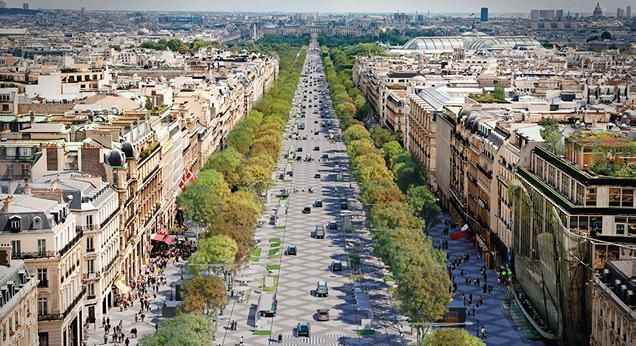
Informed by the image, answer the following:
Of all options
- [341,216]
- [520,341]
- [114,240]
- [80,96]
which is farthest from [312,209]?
[520,341]

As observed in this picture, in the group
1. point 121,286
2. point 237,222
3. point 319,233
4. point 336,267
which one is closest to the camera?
point 121,286

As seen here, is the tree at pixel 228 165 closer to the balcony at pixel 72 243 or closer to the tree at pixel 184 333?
the balcony at pixel 72 243

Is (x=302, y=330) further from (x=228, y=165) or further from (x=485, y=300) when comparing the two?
(x=228, y=165)

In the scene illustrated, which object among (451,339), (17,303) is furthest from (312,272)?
(17,303)

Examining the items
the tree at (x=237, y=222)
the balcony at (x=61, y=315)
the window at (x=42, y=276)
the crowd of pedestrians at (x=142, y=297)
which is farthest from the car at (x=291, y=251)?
the window at (x=42, y=276)

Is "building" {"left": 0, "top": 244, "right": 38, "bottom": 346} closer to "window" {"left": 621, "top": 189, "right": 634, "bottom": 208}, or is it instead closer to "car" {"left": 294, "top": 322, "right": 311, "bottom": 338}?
"car" {"left": 294, "top": 322, "right": 311, "bottom": 338}

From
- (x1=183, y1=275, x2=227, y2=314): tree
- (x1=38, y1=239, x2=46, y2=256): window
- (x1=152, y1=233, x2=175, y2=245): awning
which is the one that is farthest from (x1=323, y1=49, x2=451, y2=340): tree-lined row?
(x1=38, y1=239, x2=46, y2=256): window

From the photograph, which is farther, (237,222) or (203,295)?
(237,222)
